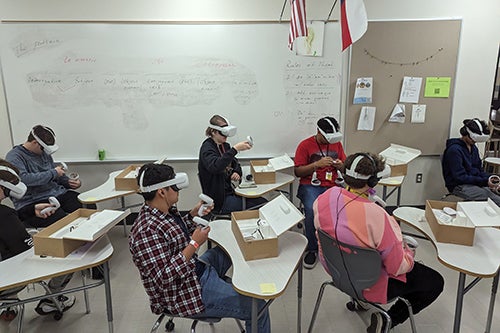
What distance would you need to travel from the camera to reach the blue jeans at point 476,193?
3.62 m

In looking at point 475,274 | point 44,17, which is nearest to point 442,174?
point 475,274

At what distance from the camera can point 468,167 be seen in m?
3.84

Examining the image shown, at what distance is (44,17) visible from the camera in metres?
3.70

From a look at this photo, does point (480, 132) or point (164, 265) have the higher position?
point (480, 132)

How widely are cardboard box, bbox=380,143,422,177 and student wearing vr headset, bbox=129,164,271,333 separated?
2.23 m

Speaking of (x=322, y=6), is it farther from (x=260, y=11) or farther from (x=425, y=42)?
(x=425, y=42)

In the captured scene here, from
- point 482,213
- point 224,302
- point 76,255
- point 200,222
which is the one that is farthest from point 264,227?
point 482,213

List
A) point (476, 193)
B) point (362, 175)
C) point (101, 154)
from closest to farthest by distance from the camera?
point (362, 175) < point (476, 193) < point (101, 154)

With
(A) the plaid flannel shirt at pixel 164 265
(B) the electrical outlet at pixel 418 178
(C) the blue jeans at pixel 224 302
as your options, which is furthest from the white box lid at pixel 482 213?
(B) the electrical outlet at pixel 418 178

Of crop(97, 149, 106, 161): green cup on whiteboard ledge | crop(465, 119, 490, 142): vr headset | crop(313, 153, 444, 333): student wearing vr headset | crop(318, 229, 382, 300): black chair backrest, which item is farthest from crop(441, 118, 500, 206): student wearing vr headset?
crop(97, 149, 106, 161): green cup on whiteboard ledge

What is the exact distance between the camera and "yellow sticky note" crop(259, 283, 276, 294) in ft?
5.56

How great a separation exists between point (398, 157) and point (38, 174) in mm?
3348

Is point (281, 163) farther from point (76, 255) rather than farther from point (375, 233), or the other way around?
point (76, 255)

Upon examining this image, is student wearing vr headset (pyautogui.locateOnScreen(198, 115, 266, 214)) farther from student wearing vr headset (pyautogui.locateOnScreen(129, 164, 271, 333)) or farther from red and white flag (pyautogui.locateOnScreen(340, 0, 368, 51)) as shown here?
red and white flag (pyautogui.locateOnScreen(340, 0, 368, 51))
